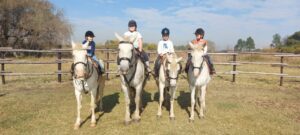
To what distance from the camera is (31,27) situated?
92.6ft

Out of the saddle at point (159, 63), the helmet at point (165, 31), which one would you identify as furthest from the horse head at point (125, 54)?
the helmet at point (165, 31)

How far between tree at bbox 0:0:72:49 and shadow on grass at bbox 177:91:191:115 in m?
23.9

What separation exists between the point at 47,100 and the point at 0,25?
82.5 feet

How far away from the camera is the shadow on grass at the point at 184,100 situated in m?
7.83

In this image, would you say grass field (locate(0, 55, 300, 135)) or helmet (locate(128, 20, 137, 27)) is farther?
helmet (locate(128, 20, 137, 27))

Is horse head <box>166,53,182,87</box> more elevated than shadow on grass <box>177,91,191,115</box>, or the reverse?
horse head <box>166,53,182,87</box>

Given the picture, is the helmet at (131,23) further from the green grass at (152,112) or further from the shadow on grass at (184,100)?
the shadow on grass at (184,100)

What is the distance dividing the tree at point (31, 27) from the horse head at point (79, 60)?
2612 cm

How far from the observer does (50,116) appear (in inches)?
261

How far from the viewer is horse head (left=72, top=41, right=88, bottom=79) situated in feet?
16.0

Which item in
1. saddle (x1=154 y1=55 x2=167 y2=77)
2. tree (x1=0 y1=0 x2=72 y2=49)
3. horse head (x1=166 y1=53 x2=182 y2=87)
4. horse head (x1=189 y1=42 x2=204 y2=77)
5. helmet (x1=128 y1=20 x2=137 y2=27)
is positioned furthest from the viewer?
tree (x1=0 y1=0 x2=72 y2=49)

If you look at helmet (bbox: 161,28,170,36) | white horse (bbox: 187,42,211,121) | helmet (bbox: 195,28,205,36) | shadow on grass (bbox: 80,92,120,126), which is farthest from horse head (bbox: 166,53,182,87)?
shadow on grass (bbox: 80,92,120,126)

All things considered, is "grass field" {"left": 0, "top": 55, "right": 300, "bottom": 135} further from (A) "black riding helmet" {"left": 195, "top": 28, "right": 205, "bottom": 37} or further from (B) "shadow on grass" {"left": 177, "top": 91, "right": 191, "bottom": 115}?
(A) "black riding helmet" {"left": 195, "top": 28, "right": 205, "bottom": 37}

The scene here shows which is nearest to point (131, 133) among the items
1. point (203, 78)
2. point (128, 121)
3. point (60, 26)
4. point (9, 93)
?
point (128, 121)
